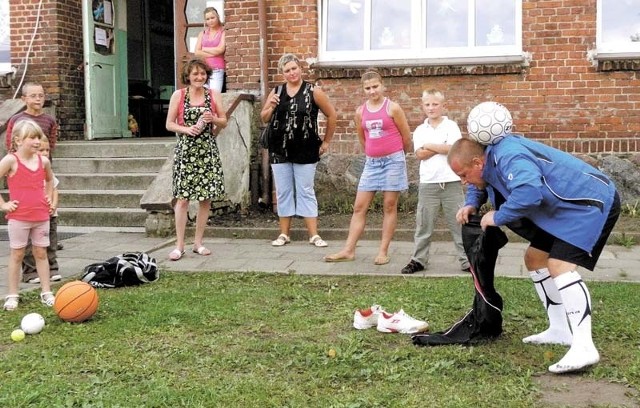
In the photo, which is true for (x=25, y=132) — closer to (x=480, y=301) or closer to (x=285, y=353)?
(x=285, y=353)

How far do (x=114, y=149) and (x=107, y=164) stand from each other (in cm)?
38

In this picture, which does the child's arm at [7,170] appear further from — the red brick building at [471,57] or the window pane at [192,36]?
the window pane at [192,36]

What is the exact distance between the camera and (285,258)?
7.75 m

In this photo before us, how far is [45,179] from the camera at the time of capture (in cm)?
611

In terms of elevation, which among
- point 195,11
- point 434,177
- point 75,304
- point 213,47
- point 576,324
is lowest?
point 75,304

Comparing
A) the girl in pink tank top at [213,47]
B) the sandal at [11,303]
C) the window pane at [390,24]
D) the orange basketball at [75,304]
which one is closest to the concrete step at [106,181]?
the girl in pink tank top at [213,47]

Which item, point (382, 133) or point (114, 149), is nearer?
point (382, 133)

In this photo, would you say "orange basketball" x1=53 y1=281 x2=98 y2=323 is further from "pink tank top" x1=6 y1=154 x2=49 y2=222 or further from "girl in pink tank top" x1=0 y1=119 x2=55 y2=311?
"pink tank top" x1=6 y1=154 x2=49 y2=222

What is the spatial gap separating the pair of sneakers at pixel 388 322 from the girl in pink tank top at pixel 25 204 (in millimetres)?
2424

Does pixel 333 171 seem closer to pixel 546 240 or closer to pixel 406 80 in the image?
pixel 406 80

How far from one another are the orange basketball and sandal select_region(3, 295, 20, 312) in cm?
61

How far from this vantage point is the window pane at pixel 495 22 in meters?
9.98

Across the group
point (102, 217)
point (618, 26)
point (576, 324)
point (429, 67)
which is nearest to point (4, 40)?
point (102, 217)

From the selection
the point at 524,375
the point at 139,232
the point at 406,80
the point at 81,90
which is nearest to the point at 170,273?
the point at 139,232
